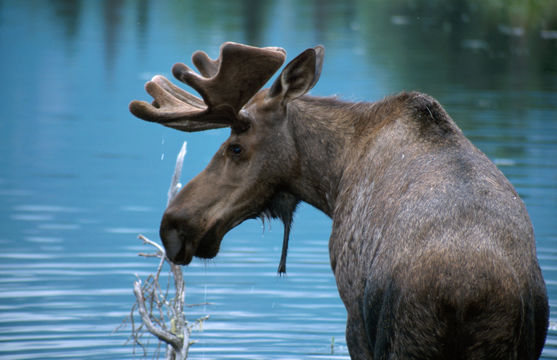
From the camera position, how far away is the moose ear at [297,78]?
5.00 meters

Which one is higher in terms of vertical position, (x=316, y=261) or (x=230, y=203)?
(x=230, y=203)

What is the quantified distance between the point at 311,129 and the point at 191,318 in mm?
3537

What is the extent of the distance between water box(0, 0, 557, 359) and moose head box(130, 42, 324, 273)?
0.47m

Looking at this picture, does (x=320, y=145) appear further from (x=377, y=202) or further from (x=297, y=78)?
(x=377, y=202)

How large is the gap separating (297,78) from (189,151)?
1390cm

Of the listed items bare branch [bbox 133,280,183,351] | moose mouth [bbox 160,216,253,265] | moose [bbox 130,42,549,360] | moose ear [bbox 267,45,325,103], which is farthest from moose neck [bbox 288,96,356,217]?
bare branch [bbox 133,280,183,351]

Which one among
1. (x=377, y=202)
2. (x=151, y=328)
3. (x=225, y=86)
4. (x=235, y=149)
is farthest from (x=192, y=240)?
(x=377, y=202)

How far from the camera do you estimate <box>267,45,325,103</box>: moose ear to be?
500cm

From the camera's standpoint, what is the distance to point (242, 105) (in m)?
5.24

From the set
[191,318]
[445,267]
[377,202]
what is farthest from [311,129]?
[191,318]

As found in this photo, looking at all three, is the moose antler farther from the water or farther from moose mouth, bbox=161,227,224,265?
the water

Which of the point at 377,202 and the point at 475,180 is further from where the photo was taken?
the point at 377,202

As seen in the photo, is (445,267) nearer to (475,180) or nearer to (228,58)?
(475,180)

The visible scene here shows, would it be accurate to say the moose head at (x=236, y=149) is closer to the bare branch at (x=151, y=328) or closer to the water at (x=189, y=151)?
the water at (x=189, y=151)
